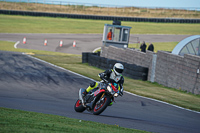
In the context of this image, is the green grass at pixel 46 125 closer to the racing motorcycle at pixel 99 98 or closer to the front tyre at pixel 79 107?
the racing motorcycle at pixel 99 98

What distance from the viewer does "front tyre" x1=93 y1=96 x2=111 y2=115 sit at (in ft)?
29.8

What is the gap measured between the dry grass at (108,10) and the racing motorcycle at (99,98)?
194 feet

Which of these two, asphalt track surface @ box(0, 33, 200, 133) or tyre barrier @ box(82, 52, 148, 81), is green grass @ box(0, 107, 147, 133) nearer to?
asphalt track surface @ box(0, 33, 200, 133)

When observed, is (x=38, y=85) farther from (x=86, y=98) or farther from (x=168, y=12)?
(x=168, y=12)

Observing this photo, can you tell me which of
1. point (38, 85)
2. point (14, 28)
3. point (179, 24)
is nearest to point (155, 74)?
point (38, 85)

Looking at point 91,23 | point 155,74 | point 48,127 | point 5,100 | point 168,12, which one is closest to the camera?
point 48,127

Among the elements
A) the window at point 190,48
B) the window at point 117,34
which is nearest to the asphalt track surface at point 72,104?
the window at point 190,48

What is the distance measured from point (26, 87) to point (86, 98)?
192 inches

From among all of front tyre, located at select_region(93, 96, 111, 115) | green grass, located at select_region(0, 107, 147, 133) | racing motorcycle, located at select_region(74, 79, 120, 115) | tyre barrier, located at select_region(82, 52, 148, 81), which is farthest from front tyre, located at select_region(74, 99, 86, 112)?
tyre barrier, located at select_region(82, 52, 148, 81)

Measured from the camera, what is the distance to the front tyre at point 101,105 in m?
9.09

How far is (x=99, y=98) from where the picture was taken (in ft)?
31.1

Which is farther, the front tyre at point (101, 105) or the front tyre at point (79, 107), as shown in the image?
the front tyre at point (79, 107)

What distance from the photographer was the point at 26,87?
45.6 ft

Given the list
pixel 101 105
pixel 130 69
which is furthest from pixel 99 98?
pixel 130 69
